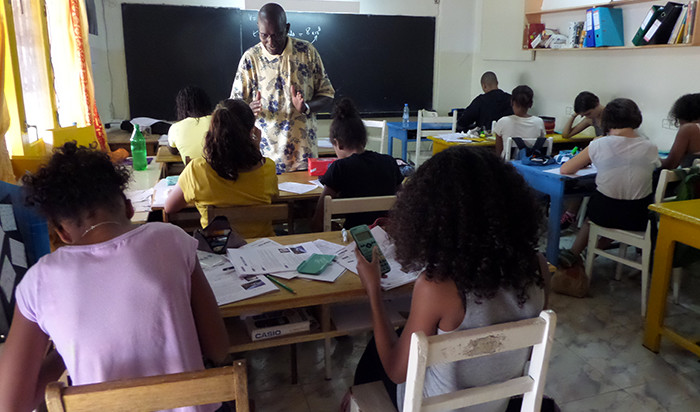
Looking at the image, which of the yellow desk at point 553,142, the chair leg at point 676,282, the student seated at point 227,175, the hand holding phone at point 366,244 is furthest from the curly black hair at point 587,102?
the hand holding phone at point 366,244

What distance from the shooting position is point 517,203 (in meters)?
1.20

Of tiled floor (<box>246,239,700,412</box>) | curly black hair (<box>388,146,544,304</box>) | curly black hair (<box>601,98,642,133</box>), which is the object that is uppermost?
curly black hair (<box>601,98,642,133</box>)

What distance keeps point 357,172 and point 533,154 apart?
175 cm

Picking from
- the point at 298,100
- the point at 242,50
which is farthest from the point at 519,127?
the point at 242,50

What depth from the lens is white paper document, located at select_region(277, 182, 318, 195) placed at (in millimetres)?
2867

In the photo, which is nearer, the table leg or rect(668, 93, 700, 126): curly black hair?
the table leg

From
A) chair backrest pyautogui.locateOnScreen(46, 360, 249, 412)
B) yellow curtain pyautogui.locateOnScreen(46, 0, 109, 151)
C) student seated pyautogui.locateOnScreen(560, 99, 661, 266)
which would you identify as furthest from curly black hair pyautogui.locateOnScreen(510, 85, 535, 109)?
chair backrest pyautogui.locateOnScreen(46, 360, 249, 412)

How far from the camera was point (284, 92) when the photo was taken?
3383 mm

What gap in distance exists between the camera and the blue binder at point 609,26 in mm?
4543

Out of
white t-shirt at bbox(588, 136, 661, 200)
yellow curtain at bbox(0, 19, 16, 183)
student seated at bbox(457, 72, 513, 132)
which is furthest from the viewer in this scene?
student seated at bbox(457, 72, 513, 132)

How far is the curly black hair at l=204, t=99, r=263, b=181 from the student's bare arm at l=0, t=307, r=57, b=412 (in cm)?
125

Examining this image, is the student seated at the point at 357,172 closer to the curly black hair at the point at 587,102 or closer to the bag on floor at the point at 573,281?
the bag on floor at the point at 573,281

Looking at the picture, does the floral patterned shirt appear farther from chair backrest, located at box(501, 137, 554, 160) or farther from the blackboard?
the blackboard

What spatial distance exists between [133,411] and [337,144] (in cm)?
194
